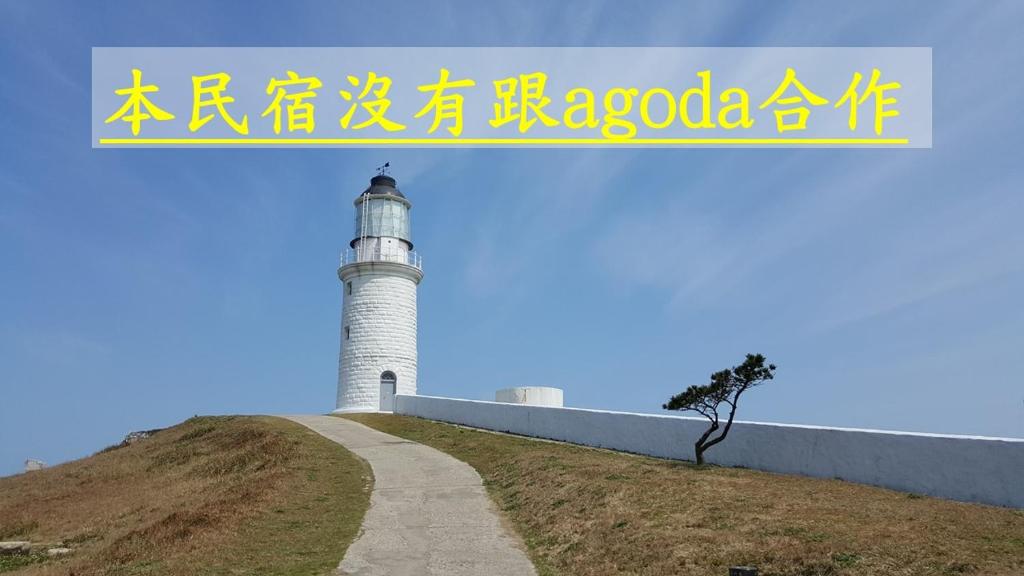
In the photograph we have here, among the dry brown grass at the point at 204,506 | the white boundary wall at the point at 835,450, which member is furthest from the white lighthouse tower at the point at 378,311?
the white boundary wall at the point at 835,450

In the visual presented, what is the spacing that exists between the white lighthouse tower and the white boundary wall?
13.3 meters

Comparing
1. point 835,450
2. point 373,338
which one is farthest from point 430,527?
point 373,338

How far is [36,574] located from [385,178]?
29.7 metres

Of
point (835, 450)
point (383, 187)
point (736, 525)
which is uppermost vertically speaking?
point (383, 187)

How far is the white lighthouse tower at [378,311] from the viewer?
35.8 m

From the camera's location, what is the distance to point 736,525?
11.0 metres

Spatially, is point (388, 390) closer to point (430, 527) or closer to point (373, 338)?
point (373, 338)

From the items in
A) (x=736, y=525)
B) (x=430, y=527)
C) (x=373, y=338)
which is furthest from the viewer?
(x=373, y=338)

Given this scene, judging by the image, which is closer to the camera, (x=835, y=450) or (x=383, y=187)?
(x=835, y=450)

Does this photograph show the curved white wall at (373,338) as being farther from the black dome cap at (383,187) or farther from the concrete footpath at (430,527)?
the concrete footpath at (430,527)

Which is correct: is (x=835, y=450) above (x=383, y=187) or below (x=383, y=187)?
below

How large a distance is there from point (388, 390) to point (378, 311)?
3.85 metres

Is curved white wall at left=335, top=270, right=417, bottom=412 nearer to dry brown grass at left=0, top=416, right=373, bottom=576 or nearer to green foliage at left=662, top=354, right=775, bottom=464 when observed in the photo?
dry brown grass at left=0, top=416, right=373, bottom=576

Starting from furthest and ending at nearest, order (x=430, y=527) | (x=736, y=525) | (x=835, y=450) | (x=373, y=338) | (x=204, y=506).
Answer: (x=373, y=338) → (x=835, y=450) → (x=204, y=506) → (x=430, y=527) → (x=736, y=525)
